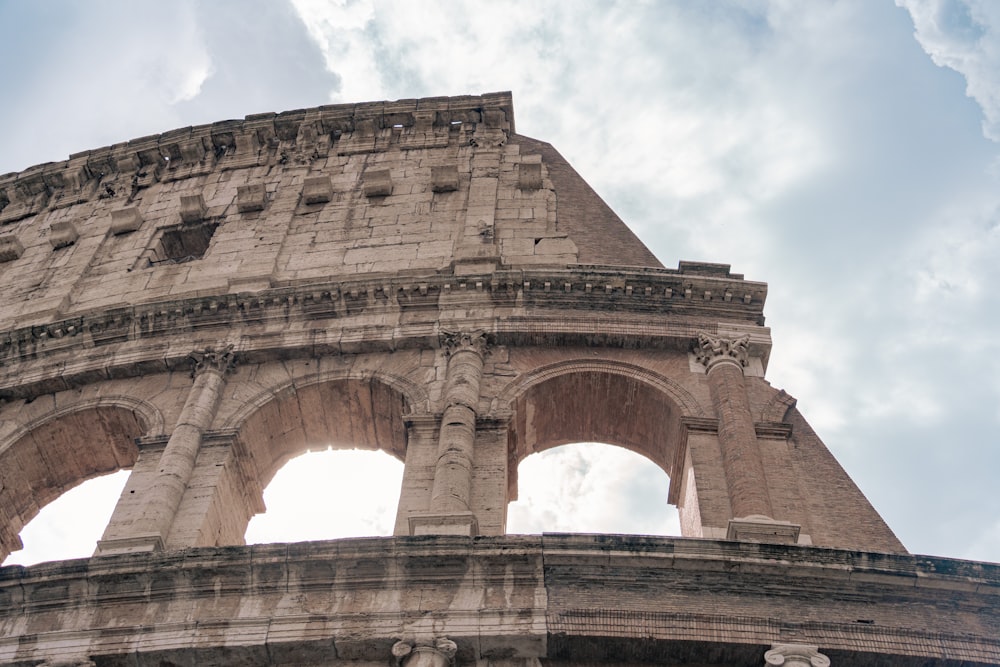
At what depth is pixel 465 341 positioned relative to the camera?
1553cm

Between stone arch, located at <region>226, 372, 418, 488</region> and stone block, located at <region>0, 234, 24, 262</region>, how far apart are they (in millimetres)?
8748

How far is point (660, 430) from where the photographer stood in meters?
15.4

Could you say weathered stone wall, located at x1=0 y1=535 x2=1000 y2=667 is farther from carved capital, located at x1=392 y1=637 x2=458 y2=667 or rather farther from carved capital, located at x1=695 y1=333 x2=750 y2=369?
carved capital, located at x1=695 y1=333 x2=750 y2=369

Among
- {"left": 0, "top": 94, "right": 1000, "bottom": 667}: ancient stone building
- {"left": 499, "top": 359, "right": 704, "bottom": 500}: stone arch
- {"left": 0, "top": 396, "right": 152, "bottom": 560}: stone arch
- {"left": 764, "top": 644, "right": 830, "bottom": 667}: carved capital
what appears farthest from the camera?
{"left": 0, "top": 396, "right": 152, "bottom": 560}: stone arch

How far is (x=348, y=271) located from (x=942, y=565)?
10.1m

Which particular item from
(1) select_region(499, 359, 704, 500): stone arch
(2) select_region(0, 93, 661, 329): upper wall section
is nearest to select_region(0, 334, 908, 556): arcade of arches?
(1) select_region(499, 359, 704, 500): stone arch

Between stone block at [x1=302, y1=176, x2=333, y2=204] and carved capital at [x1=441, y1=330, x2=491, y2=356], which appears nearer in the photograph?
carved capital at [x1=441, y1=330, x2=491, y2=356]

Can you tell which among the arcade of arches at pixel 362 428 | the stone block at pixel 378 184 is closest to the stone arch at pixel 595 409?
the arcade of arches at pixel 362 428

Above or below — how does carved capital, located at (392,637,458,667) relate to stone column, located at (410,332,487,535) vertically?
below

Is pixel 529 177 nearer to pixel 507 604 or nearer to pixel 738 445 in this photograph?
pixel 738 445

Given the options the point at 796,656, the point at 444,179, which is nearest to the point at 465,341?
the point at 444,179

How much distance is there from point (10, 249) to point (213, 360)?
793cm

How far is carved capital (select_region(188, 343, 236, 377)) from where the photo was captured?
15.7 meters

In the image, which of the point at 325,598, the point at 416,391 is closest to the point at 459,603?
the point at 325,598
